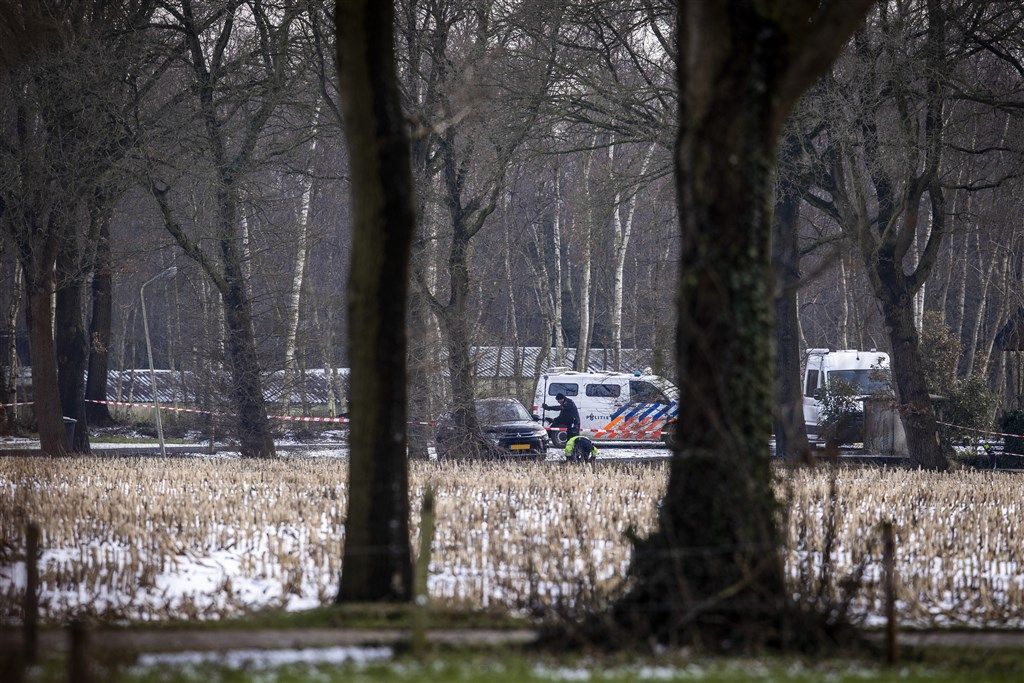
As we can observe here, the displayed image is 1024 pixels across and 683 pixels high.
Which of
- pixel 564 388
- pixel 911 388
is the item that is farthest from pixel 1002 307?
pixel 911 388

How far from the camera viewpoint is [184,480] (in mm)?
18078

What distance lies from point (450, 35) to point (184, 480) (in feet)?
40.0

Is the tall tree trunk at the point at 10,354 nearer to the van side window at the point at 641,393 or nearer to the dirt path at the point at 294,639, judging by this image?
the van side window at the point at 641,393

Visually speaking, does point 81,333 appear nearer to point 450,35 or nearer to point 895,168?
point 450,35

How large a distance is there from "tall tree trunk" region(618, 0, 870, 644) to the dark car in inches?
682

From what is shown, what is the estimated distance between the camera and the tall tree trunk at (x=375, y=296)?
9.08 metres

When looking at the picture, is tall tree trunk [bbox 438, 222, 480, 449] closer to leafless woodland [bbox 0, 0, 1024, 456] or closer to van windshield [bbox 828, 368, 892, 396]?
leafless woodland [bbox 0, 0, 1024, 456]

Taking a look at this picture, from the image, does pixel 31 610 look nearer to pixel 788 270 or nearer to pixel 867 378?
pixel 788 270

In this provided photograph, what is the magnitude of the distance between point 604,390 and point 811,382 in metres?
6.26

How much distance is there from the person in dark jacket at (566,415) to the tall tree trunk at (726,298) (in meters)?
24.6

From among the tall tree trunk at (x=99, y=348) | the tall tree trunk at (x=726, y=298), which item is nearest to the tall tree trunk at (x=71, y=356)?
the tall tree trunk at (x=99, y=348)

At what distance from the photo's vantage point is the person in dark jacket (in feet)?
110

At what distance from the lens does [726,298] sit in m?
8.58

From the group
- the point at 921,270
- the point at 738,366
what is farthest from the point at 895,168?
the point at 738,366
